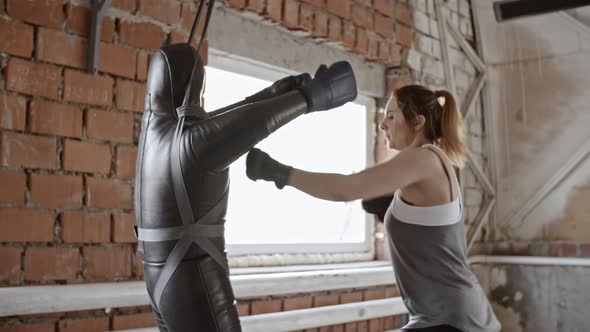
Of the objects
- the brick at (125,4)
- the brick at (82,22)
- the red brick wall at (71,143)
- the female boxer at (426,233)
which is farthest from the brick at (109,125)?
the female boxer at (426,233)

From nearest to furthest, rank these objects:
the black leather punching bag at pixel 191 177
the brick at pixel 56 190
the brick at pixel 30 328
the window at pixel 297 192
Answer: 1. the black leather punching bag at pixel 191 177
2. the brick at pixel 30 328
3. the brick at pixel 56 190
4. the window at pixel 297 192

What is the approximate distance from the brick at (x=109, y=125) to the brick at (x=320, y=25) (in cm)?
120

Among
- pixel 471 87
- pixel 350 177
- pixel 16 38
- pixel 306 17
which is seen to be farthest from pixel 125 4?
pixel 471 87

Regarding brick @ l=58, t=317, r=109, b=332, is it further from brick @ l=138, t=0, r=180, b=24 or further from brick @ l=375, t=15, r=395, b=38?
brick @ l=375, t=15, r=395, b=38

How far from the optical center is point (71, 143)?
7.30ft

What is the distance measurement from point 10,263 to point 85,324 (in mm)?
345

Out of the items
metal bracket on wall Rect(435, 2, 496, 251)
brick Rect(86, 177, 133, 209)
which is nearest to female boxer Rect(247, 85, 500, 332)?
brick Rect(86, 177, 133, 209)

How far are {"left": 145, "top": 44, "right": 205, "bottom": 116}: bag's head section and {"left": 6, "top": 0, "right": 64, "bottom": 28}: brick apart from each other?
68cm

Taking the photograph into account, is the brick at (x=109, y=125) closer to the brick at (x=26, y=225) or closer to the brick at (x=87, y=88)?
the brick at (x=87, y=88)

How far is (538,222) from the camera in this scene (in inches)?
173

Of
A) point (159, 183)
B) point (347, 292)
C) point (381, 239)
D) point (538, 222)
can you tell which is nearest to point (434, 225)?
point (159, 183)

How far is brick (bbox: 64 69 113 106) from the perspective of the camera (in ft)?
7.28

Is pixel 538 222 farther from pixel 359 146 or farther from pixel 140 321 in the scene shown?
pixel 140 321

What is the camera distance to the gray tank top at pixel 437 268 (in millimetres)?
1956
